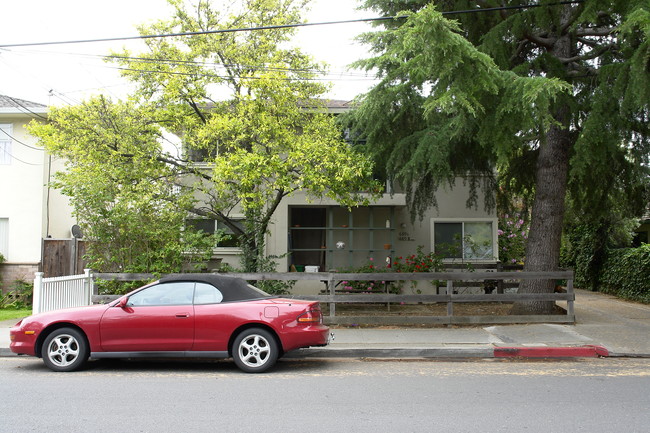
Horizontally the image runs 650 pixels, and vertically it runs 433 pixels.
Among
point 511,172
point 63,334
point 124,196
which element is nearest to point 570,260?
point 511,172

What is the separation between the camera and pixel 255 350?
25.5 ft

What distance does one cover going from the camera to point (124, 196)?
11.6 m

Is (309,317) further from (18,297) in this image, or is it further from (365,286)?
(18,297)

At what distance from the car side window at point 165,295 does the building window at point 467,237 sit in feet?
32.0

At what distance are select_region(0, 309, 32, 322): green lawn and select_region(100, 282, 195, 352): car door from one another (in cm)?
725

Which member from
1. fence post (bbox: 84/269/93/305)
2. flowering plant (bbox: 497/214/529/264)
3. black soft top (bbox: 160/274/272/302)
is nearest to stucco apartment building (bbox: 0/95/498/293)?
flowering plant (bbox: 497/214/529/264)

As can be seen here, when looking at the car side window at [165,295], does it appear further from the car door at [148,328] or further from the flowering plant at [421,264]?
the flowering plant at [421,264]

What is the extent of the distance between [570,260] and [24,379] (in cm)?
2267

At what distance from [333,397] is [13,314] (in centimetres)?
1175

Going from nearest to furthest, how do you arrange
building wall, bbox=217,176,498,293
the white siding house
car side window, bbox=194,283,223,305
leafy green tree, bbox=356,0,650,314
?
car side window, bbox=194,283,223,305
leafy green tree, bbox=356,0,650,314
building wall, bbox=217,176,498,293
the white siding house

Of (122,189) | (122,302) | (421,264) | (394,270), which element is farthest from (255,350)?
(421,264)

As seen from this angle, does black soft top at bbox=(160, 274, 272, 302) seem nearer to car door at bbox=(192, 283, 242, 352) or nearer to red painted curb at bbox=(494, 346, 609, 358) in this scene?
car door at bbox=(192, 283, 242, 352)

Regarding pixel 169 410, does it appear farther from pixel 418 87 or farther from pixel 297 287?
pixel 297 287

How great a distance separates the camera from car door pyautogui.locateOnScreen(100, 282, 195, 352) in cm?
777
